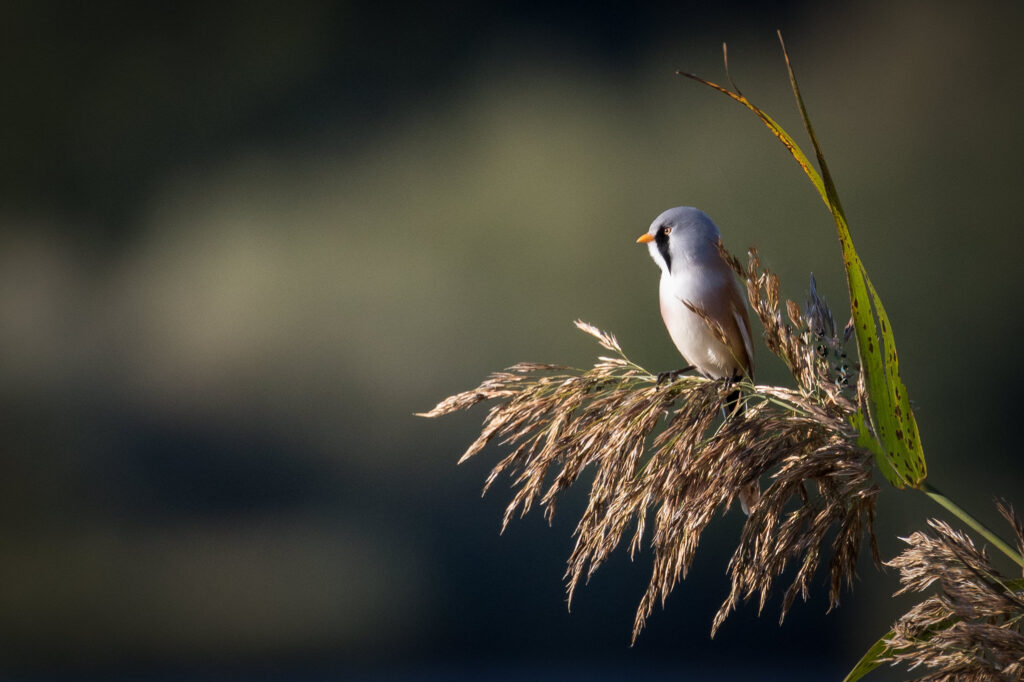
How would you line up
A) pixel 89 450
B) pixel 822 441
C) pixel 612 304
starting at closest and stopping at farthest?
pixel 822 441, pixel 612 304, pixel 89 450

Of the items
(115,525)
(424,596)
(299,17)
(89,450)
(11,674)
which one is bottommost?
(11,674)

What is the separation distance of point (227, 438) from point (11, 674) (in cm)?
111

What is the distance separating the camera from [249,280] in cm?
301

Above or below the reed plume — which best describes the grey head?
above

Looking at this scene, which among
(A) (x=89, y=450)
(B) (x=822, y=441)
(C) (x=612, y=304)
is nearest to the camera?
(B) (x=822, y=441)

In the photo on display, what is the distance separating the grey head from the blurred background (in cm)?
176

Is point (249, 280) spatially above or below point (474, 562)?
above

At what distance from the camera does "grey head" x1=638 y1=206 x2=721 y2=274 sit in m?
0.95

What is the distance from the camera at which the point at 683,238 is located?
961 millimetres

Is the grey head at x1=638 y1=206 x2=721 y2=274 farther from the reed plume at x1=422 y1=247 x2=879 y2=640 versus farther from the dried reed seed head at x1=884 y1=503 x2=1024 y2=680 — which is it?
the dried reed seed head at x1=884 y1=503 x2=1024 y2=680

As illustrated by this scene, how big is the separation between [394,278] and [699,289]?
6.96 feet

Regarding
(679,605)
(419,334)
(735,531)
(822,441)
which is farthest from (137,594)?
(822,441)

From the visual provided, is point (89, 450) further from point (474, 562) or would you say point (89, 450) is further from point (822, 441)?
point (822, 441)

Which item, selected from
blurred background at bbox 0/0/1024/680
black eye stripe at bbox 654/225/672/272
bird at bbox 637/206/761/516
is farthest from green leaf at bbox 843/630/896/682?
blurred background at bbox 0/0/1024/680
